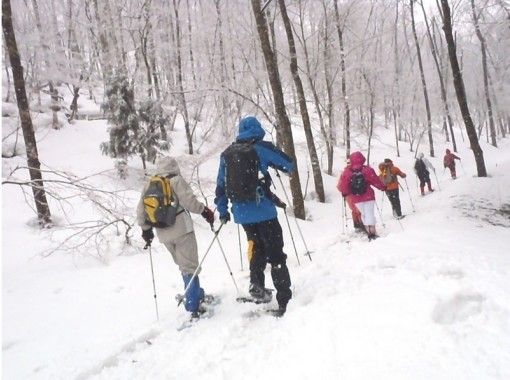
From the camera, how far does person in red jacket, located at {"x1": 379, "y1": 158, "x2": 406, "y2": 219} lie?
11.4 m

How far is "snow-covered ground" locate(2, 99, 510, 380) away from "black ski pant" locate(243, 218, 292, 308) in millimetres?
263

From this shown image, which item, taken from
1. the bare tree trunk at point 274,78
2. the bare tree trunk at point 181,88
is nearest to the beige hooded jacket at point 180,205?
the bare tree trunk at point 274,78

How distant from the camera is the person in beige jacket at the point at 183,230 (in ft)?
15.7

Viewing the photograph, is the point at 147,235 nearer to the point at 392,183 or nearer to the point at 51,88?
the point at 392,183

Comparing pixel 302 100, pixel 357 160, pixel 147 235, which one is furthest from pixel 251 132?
pixel 302 100

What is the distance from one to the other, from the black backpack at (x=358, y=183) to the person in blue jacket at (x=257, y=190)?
11.0 ft

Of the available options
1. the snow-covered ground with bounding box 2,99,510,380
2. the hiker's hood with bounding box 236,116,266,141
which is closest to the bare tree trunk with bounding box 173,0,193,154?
the snow-covered ground with bounding box 2,99,510,380

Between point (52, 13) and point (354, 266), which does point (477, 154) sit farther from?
point (52, 13)

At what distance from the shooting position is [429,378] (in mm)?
2580

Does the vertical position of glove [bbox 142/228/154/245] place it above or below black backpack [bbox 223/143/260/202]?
below

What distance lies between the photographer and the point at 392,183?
11.6 metres

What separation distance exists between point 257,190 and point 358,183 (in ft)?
12.3

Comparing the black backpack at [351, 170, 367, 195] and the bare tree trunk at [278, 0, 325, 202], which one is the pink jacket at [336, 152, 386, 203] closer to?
the black backpack at [351, 170, 367, 195]

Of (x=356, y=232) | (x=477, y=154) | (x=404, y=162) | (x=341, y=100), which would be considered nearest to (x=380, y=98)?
(x=404, y=162)
